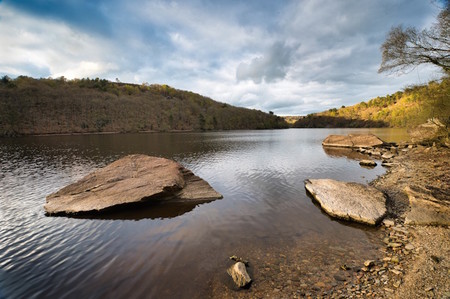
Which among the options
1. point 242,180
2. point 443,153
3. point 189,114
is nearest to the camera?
point 242,180

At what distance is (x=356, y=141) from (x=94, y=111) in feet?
427

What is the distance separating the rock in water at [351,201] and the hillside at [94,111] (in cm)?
11655

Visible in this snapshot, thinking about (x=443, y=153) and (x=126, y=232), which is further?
(x=443, y=153)

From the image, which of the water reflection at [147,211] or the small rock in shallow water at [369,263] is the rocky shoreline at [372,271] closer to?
the small rock in shallow water at [369,263]

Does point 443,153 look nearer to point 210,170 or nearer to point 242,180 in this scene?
point 242,180

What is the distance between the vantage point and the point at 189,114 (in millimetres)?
157875

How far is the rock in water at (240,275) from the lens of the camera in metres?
6.20

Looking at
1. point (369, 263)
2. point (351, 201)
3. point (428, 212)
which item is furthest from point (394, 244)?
point (351, 201)

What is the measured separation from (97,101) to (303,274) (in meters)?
148

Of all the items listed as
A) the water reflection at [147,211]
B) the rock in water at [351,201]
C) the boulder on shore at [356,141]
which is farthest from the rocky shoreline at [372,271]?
the boulder on shore at [356,141]

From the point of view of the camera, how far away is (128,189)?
13.4m

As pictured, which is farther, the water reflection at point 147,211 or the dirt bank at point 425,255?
the water reflection at point 147,211

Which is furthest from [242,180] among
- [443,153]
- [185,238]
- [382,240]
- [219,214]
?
[443,153]

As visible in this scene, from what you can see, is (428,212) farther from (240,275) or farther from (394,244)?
(240,275)
